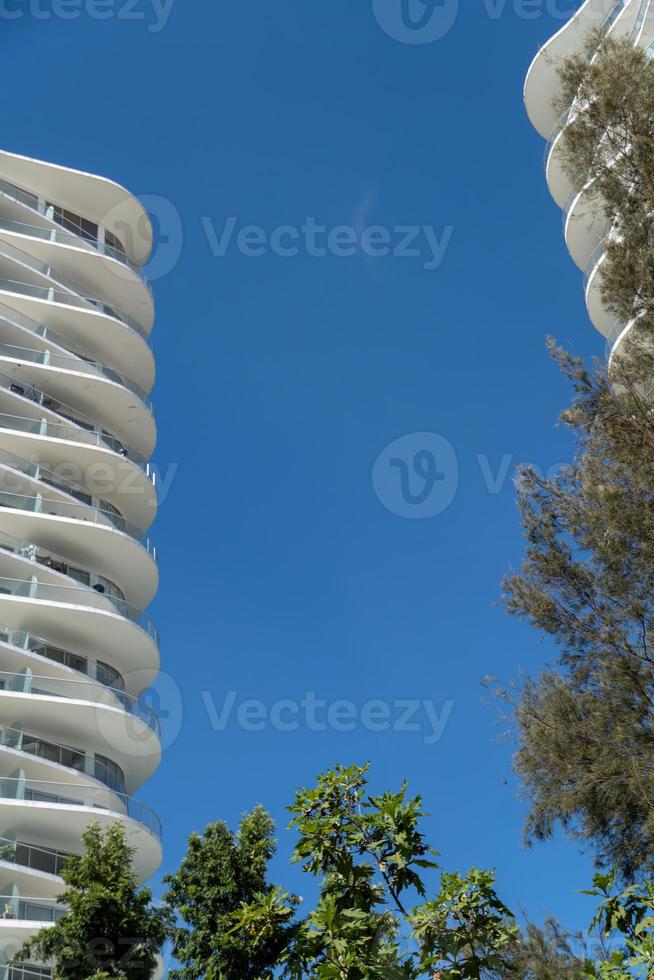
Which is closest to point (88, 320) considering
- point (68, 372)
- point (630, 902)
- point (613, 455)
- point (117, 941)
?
point (68, 372)

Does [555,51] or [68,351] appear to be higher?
[555,51]

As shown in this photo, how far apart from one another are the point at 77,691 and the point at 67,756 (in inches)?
85.5

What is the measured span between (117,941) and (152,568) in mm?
18852

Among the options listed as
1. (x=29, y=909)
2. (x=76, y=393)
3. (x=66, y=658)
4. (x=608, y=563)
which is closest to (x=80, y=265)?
(x=76, y=393)

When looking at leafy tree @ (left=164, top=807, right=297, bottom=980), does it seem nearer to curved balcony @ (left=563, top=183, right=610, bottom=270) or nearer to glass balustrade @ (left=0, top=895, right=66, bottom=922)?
glass balustrade @ (left=0, top=895, right=66, bottom=922)

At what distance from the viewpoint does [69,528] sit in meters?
35.3

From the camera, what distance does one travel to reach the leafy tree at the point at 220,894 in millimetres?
21312

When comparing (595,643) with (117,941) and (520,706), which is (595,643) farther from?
(117,941)

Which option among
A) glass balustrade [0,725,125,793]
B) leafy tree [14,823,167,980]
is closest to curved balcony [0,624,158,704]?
glass balustrade [0,725,125,793]

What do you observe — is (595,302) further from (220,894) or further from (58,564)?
(220,894)

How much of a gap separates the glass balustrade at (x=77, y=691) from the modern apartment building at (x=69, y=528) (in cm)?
6

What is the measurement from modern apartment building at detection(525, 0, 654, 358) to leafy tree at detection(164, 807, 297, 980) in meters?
20.1

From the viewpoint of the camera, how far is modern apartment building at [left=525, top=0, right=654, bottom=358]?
37222 mm

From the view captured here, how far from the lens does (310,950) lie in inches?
427
